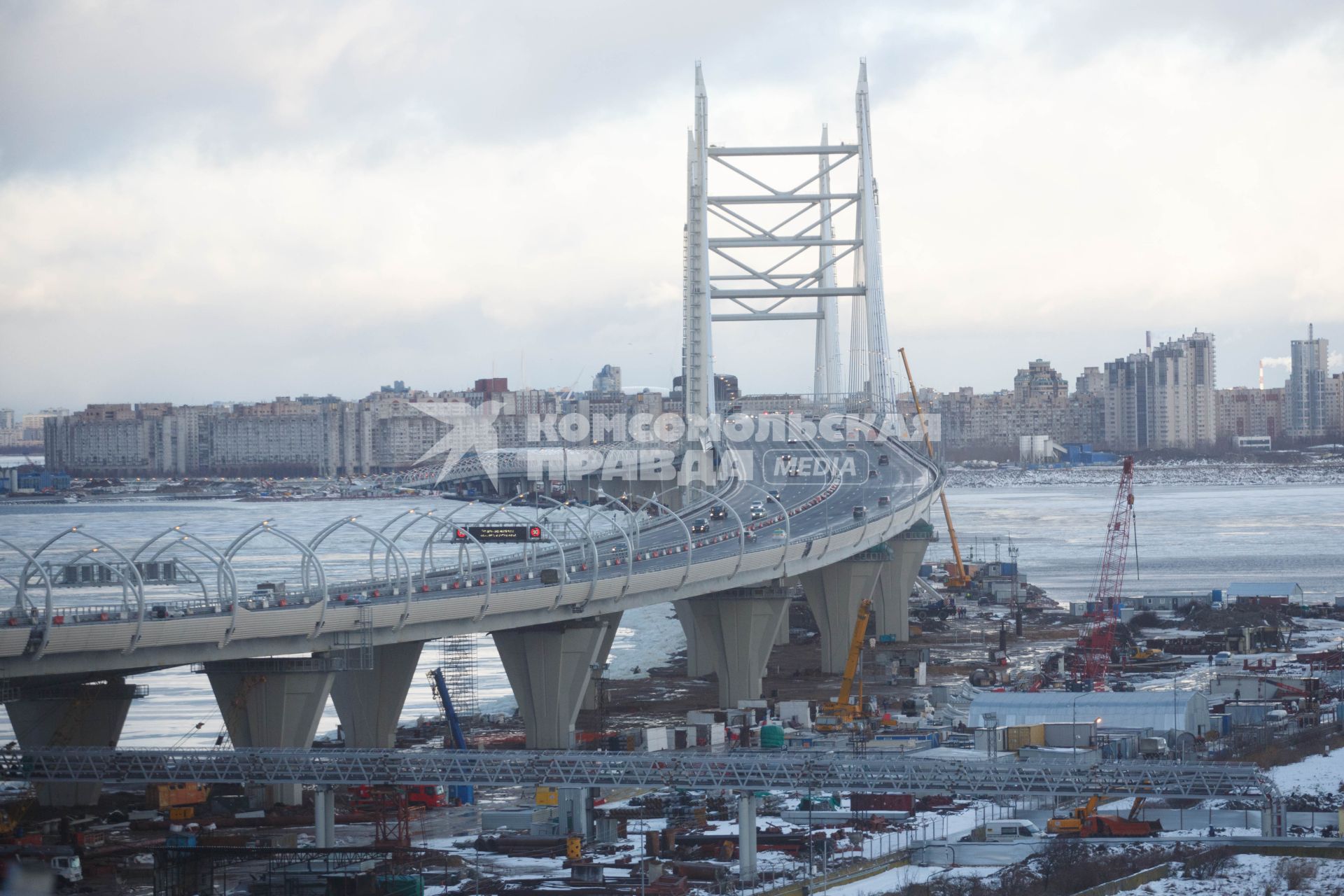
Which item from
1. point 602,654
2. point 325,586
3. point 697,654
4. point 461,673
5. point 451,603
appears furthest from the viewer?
point 697,654

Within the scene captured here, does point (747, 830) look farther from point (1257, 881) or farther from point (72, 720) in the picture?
point (72, 720)

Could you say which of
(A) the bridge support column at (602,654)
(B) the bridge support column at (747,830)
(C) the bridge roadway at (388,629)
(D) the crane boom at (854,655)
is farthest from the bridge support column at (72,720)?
(D) the crane boom at (854,655)

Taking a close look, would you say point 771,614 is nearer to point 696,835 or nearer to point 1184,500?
point 696,835

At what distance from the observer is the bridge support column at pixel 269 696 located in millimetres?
27312

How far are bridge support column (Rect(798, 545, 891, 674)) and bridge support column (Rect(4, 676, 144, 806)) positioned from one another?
74.9ft

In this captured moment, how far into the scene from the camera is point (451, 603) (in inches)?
1137

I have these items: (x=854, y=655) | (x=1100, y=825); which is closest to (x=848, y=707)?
(x=854, y=655)

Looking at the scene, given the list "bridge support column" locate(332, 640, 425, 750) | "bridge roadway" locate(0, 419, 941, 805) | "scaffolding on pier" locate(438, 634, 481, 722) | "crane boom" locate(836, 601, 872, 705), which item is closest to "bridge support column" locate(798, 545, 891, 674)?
"bridge roadway" locate(0, 419, 941, 805)

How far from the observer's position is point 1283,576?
221 feet

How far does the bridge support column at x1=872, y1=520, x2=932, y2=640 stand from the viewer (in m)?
53.6

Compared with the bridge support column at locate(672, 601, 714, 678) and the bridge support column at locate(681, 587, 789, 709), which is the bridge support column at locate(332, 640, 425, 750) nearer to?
the bridge support column at locate(681, 587, 789, 709)

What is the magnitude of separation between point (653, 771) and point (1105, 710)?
40.1ft

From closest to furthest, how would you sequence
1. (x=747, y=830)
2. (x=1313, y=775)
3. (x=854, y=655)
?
(x=747, y=830) < (x=1313, y=775) < (x=854, y=655)

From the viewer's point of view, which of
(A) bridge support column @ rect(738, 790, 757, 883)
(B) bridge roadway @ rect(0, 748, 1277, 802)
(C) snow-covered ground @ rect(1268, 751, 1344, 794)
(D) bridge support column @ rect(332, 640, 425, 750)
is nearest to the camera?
(A) bridge support column @ rect(738, 790, 757, 883)
